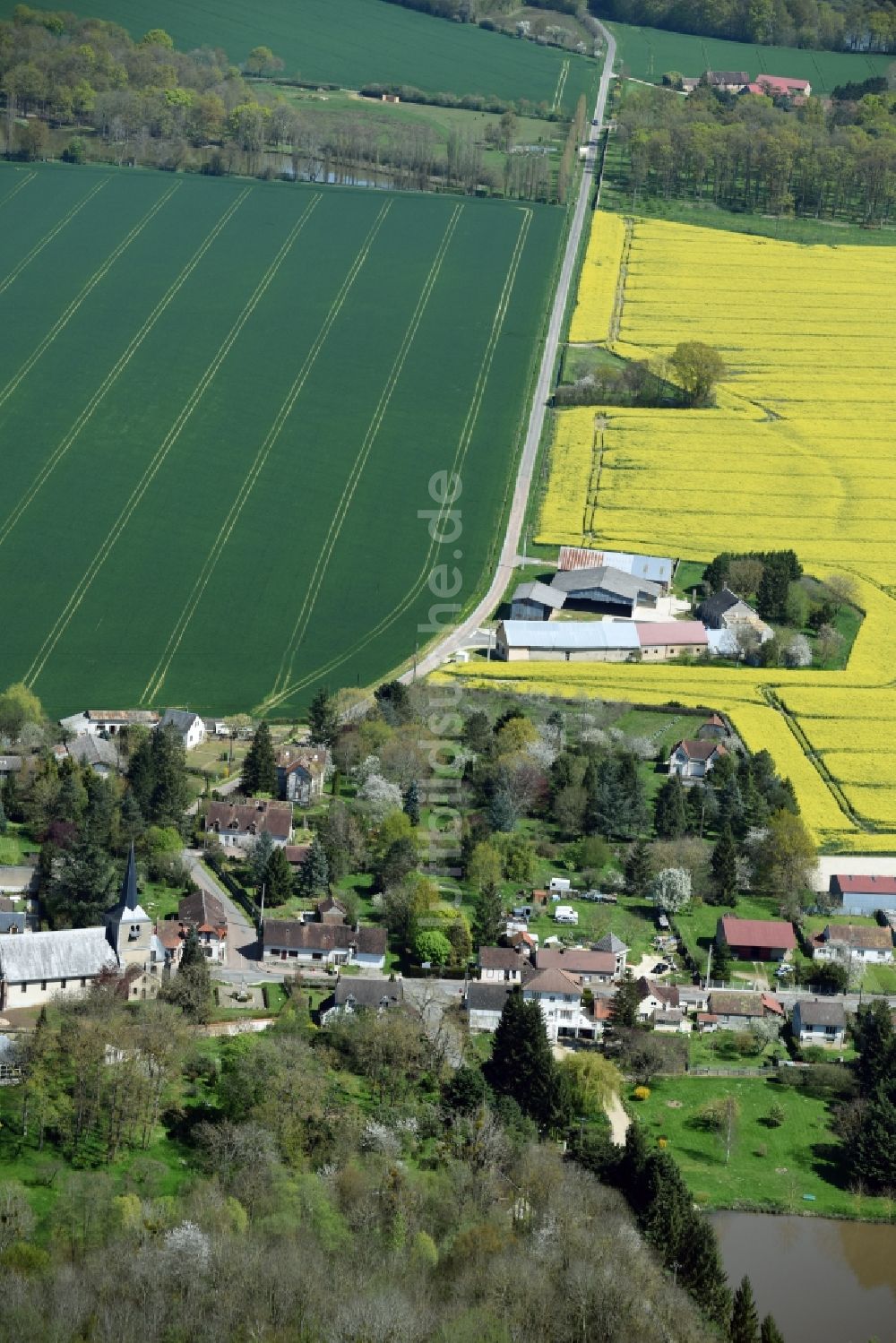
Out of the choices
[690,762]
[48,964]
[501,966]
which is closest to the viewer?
[48,964]

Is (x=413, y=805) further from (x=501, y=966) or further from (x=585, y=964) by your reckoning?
(x=585, y=964)

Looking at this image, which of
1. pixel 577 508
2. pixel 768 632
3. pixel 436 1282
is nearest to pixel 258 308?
pixel 577 508

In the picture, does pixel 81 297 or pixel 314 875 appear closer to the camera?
pixel 314 875

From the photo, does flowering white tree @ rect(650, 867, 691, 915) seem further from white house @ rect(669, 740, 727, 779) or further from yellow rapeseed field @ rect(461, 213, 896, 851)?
white house @ rect(669, 740, 727, 779)

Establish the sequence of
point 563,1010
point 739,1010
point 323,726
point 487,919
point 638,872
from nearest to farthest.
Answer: point 563,1010 < point 739,1010 < point 487,919 < point 638,872 < point 323,726

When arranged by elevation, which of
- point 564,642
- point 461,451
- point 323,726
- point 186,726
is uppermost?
point 323,726

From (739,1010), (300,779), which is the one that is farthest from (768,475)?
(739,1010)

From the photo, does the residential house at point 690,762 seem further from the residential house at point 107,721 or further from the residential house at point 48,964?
Result: the residential house at point 48,964

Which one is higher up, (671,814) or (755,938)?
(671,814)
